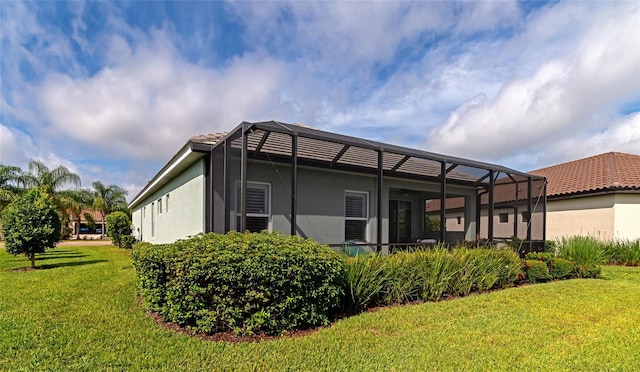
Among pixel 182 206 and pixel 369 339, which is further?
pixel 182 206

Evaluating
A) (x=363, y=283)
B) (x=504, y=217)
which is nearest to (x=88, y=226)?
(x=504, y=217)

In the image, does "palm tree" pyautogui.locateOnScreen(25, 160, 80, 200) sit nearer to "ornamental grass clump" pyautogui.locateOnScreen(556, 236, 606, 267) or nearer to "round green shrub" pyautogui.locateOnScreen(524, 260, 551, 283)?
"round green shrub" pyautogui.locateOnScreen(524, 260, 551, 283)

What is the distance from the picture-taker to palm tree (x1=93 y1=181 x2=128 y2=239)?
3569 cm

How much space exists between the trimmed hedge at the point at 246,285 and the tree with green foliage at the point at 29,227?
8.84m

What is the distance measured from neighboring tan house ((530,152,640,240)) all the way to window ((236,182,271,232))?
50.4ft

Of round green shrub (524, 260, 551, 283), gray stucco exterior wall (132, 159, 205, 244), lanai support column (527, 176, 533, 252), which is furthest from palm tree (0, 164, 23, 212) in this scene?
lanai support column (527, 176, 533, 252)

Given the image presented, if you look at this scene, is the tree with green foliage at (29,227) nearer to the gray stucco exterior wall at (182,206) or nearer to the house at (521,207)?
the gray stucco exterior wall at (182,206)

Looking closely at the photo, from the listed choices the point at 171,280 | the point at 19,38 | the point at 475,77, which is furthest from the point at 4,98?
the point at 475,77

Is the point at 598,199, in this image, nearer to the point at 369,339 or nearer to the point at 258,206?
the point at 258,206

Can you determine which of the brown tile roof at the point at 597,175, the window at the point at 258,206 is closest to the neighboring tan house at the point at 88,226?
the window at the point at 258,206

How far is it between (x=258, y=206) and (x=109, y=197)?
35518mm

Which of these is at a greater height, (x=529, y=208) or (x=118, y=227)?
(x=529, y=208)

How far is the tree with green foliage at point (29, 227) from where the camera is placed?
10.6 metres

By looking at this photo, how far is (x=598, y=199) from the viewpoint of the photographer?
1571 centimetres
